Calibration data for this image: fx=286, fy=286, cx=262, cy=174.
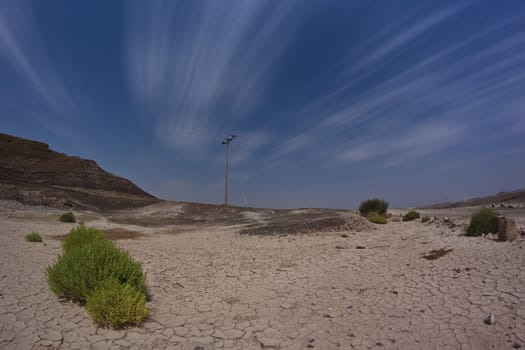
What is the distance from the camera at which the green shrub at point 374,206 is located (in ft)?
73.3

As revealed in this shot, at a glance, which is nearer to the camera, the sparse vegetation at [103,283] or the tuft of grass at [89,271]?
Answer: the sparse vegetation at [103,283]

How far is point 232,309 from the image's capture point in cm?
516

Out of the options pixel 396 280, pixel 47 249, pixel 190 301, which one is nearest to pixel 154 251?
pixel 47 249

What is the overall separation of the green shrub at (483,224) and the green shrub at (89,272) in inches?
399

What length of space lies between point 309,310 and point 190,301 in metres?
2.27

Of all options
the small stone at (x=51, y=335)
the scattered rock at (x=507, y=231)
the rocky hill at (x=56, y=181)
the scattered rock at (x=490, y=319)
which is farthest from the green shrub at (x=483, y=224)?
the rocky hill at (x=56, y=181)

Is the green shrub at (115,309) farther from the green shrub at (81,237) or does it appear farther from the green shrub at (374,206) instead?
the green shrub at (374,206)

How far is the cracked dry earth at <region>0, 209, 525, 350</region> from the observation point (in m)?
3.84

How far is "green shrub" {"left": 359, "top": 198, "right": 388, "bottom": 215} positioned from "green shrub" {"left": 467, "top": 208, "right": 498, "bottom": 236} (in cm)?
1247

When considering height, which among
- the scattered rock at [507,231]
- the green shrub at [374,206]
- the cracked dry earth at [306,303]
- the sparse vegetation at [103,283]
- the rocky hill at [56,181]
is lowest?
the cracked dry earth at [306,303]

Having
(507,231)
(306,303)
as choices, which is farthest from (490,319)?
(507,231)

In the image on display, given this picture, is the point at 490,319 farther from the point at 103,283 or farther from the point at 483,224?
the point at 483,224

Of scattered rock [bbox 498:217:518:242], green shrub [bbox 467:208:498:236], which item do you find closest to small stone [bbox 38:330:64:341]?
scattered rock [bbox 498:217:518:242]

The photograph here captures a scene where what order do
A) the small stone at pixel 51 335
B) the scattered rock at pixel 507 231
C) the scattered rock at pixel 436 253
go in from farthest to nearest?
the scattered rock at pixel 507 231, the scattered rock at pixel 436 253, the small stone at pixel 51 335
